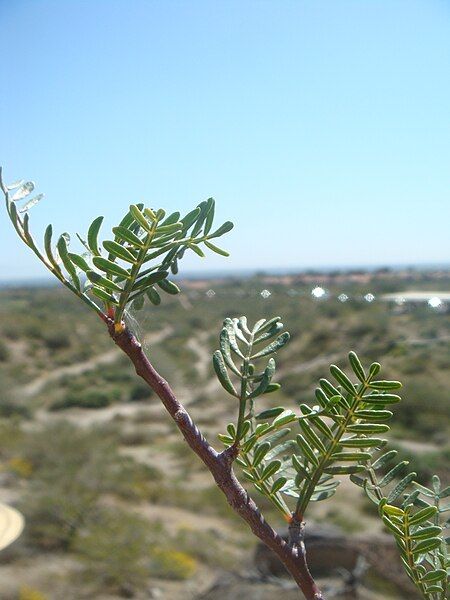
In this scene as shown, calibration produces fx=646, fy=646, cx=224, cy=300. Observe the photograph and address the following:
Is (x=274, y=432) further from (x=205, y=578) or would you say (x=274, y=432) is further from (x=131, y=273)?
(x=205, y=578)

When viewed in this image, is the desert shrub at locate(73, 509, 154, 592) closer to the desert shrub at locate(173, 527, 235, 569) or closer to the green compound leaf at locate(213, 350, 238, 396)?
the desert shrub at locate(173, 527, 235, 569)

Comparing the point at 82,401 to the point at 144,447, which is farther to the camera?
the point at 82,401

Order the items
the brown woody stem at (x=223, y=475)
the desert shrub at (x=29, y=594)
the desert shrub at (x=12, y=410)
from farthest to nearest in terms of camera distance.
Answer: the desert shrub at (x=12, y=410) → the desert shrub at (x=29, y=594) → the brown woody stem at (x=223, y=475)

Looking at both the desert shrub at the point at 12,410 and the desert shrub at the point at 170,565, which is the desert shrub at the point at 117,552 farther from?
the desert shrub at the point at 12,410

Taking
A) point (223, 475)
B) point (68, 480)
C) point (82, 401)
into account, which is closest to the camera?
point (223, 475)

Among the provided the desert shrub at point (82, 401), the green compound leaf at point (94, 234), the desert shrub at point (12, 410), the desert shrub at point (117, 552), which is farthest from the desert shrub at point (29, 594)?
the desert shrub at point (82, 401)

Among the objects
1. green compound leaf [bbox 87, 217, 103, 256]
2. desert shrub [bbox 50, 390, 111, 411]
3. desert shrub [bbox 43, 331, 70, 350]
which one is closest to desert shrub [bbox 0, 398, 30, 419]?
desert shrub [bbox 50, 390, 111, 411]

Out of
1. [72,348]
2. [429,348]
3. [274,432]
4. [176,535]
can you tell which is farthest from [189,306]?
[274,432]

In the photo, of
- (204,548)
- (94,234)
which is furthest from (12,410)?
(94,234)

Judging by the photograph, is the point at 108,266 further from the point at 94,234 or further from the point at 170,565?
the point at 170,565

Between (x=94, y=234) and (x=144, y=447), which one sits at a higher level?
(x=94, y=234)

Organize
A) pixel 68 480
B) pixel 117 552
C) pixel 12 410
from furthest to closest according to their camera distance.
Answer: pixel 12 410 < pixel 68 480 < pixel 117 552
